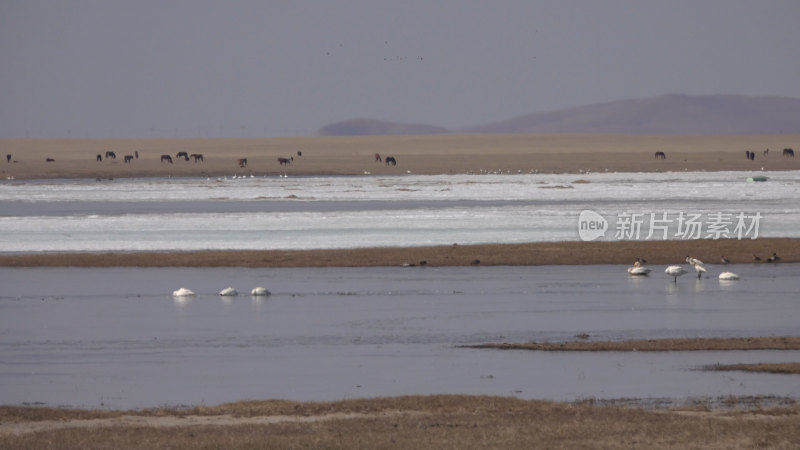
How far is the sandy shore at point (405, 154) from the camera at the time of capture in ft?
246

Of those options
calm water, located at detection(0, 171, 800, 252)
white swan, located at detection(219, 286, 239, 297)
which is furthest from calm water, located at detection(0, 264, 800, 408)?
calm water, located at detection(0, 171, 800, 252)

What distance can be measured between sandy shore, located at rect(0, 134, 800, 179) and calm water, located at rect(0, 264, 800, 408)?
1920 inches

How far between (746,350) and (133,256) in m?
15.6

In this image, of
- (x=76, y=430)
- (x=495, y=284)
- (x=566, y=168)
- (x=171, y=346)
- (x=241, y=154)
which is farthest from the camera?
(x=241, y=154)

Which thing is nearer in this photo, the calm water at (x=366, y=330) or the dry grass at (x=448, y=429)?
the dry grass at (x=448, y=429)

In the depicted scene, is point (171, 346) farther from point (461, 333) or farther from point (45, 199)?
point (45, 199)

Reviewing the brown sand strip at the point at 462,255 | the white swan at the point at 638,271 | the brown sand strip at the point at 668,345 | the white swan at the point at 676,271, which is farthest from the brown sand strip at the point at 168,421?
the brown sand strip at the point at 462,255

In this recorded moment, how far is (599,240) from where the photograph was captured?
28.5m

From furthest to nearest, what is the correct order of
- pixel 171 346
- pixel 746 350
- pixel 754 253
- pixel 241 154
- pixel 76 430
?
pixel 241 154
pixel 754 253
pixel 171 346
pixel 746 350
pixel 76 430

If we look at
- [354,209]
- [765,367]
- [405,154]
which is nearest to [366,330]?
[765,367]

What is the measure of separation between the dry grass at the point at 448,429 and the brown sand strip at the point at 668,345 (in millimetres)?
3755

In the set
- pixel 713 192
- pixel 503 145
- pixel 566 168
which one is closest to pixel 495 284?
pixel 713 192

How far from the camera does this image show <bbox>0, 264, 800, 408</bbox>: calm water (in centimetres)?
1300

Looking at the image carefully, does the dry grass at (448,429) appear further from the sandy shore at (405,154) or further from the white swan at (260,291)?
the sandy shore at (405,154)
